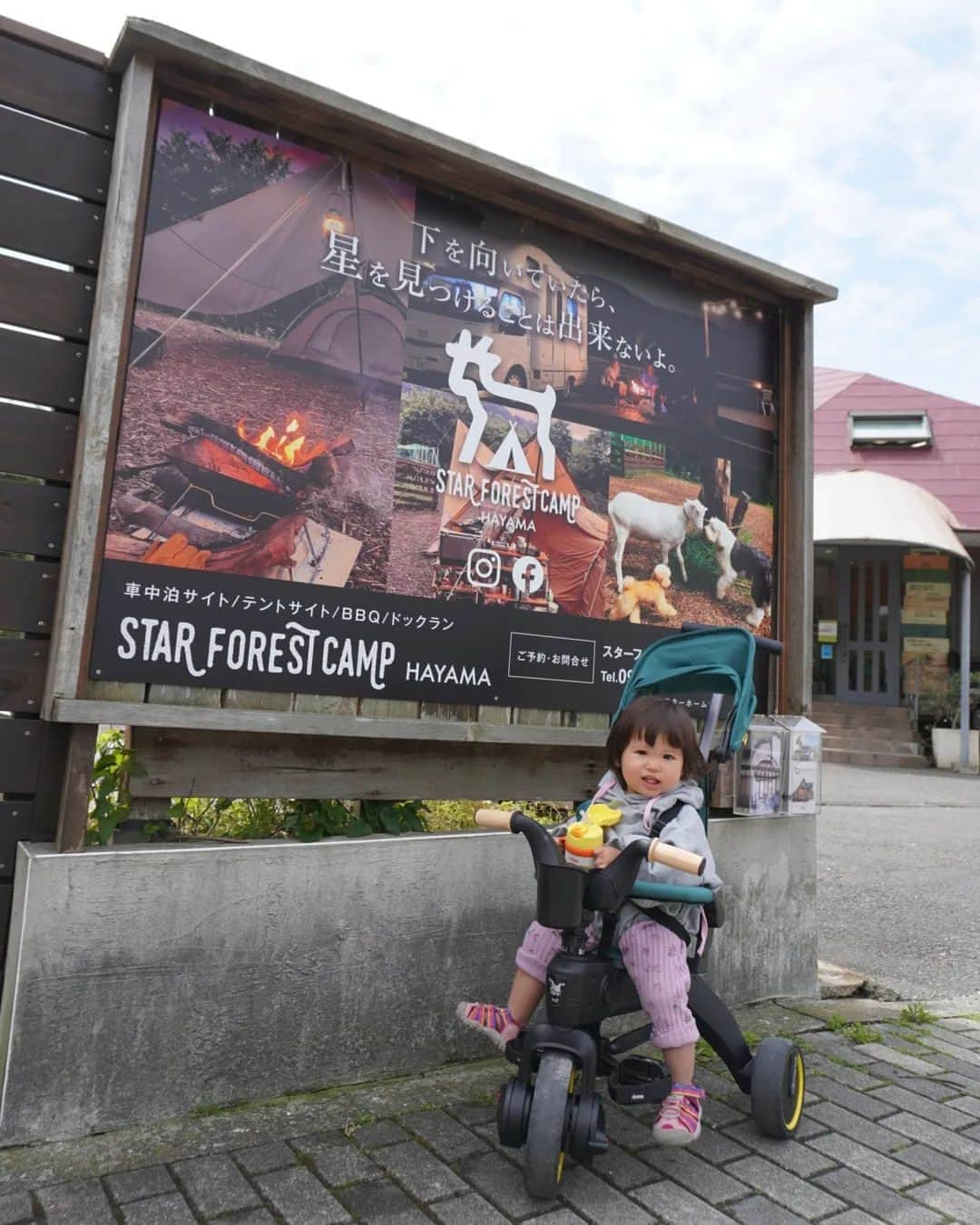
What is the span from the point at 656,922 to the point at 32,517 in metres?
2.25

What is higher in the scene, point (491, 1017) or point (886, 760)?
point (886, 760)

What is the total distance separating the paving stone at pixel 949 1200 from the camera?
250cm

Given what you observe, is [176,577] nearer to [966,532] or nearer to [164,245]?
[164,245]

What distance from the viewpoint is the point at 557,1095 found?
2.43 m

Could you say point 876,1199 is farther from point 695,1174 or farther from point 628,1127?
point 628,1127

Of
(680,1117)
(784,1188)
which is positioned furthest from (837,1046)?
(680,1117)

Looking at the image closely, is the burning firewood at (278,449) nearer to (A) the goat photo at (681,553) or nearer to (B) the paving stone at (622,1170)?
(A) the goat photo at (681,553)

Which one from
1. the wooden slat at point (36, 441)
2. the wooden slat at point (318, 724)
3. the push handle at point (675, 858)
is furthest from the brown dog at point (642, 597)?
the wooden slat at point (36, 441)

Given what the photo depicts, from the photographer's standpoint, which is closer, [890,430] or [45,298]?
[45,298]

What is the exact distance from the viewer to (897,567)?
60.3 ft

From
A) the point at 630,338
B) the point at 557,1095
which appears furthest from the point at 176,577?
the point at 630,338

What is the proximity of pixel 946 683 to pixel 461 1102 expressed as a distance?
1674 cm

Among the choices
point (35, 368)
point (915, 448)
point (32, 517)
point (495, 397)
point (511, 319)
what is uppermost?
point (915, 448)

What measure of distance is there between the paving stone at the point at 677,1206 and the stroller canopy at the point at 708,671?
1268mm
